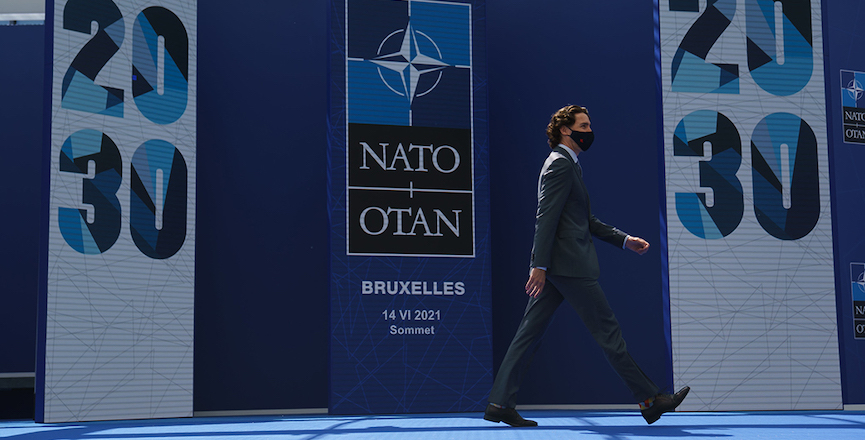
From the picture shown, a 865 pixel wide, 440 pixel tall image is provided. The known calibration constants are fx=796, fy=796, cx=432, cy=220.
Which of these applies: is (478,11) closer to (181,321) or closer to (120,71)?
(120,71)

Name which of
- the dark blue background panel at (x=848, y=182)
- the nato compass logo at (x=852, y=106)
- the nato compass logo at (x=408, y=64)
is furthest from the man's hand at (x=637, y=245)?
the nato compass logo at (x=852, y=106)

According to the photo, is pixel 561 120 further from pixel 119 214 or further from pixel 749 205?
pixel 119 214

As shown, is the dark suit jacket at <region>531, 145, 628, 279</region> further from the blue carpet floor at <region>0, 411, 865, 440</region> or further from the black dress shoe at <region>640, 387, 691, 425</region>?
the blue carpet floor at <region>0, 411, 865, 440</region>

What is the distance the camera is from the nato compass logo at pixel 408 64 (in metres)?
4.51

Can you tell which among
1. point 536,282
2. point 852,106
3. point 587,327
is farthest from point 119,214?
point 852,106

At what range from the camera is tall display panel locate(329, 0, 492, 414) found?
4.36 meters

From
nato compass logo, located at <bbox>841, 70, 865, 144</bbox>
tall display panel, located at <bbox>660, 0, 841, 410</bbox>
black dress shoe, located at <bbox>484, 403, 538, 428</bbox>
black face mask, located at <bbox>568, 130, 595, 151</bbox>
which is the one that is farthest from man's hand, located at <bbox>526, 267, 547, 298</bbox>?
nato compass logo, located at <bbox>841, 70, 865, 144</bbox>

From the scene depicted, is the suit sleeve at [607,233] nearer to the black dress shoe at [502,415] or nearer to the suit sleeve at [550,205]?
the suit sleeve at [550,205]

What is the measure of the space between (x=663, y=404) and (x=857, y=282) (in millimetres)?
2972

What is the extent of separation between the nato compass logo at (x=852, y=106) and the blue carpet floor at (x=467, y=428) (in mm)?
2316

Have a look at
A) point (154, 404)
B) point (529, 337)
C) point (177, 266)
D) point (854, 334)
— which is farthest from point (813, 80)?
point (154, 404)

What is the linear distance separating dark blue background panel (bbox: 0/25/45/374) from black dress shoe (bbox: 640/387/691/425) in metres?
3.99

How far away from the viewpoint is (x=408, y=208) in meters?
4.49

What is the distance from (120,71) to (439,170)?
1.87m
